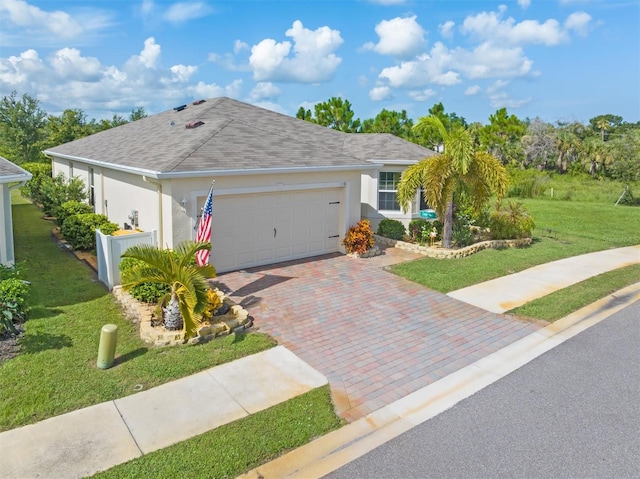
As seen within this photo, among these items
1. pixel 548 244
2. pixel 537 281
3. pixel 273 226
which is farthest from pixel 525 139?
pixel 273 226

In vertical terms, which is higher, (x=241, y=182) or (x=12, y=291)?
(x=241, y=182)

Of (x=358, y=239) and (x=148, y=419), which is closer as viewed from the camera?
(x=148, y=419)

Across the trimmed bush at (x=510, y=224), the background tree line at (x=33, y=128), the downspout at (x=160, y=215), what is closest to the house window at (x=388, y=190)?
the trimmed bush at (x=510, y=224)

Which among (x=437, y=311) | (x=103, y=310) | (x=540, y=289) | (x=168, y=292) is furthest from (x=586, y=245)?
(x=103, y=310)

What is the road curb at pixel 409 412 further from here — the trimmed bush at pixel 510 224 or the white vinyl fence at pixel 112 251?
the trimmed bush at pixel 510 224

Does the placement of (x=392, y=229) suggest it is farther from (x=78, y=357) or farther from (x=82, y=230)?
(x=78, y=357)

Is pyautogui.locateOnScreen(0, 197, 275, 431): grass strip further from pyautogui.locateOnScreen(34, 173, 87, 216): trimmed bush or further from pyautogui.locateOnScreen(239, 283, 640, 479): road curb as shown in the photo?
pyautogui.locateOnScreen(34, 173, 87, 216): trimmed bush

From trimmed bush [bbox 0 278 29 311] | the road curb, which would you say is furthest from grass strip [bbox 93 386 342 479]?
trimmed bush [bbox 0 278 29 311]

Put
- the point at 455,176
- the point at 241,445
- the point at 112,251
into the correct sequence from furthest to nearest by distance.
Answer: the point at 455,176, the point at 112,251, the point at 241,445
